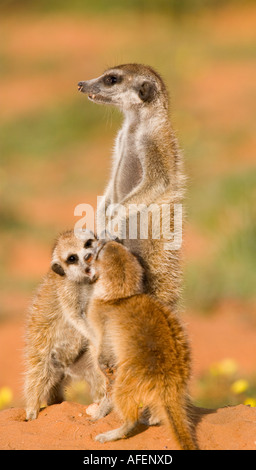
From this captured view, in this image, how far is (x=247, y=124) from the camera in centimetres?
1916

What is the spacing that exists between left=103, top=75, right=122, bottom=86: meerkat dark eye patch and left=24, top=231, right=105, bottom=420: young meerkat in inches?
54.8

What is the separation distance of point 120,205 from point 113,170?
0.39 metres

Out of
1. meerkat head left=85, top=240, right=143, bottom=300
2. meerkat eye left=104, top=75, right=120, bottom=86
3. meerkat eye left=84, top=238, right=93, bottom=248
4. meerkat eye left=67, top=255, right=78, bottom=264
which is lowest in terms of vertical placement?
meerkat head left=85, top=240, right=143, bottom=300

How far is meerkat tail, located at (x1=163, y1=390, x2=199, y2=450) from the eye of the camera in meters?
3.81

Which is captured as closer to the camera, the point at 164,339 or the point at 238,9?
the point at 164,339

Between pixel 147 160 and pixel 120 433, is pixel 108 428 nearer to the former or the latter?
pixel 120 433

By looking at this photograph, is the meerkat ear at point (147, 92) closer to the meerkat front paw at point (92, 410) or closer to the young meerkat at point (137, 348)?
the young meerkat at point (137, 348)

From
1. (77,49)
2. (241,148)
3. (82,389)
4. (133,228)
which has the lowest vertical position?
(82,389)

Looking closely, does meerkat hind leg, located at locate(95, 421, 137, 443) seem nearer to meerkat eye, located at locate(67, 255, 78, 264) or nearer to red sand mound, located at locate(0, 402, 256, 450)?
red sand mound, located at locate(0, 402, 256, 450)

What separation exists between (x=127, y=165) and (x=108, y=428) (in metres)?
1.99

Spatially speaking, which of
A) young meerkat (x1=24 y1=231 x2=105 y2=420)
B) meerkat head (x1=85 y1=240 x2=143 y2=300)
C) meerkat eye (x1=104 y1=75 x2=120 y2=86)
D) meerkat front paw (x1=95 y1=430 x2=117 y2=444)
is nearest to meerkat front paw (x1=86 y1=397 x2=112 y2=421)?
young meerkat (x1=24 y1=231 x2=105 y2=420)

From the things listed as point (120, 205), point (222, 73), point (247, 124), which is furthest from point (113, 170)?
point (222, 73)

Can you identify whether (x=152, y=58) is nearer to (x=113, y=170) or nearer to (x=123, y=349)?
(x=113, y=170)

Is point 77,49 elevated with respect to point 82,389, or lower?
elevated
